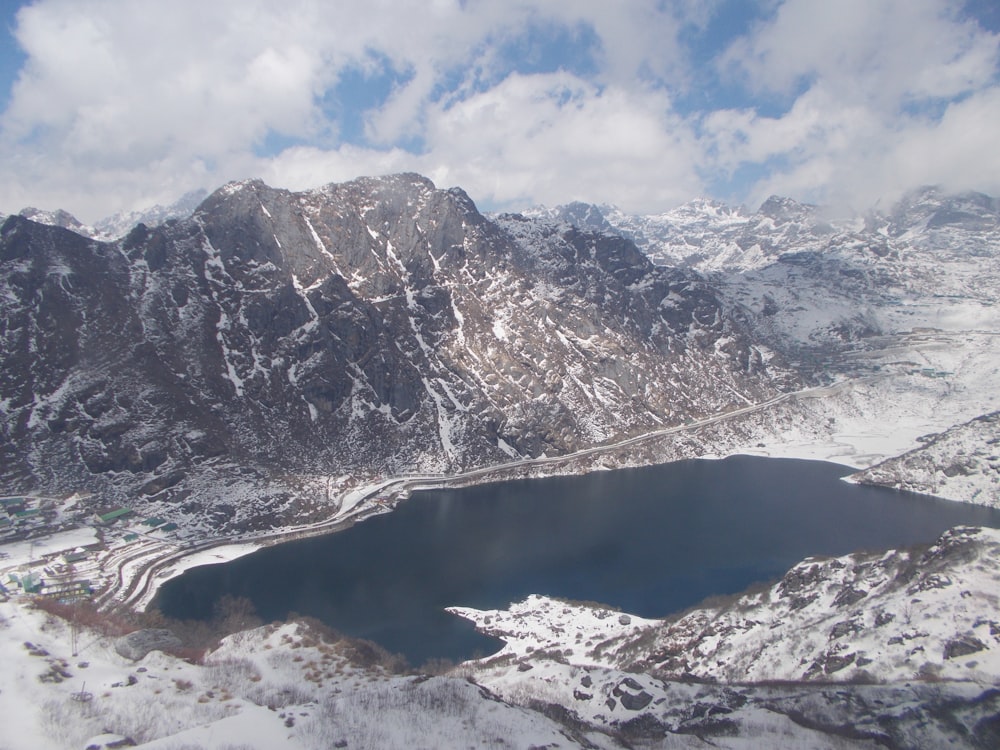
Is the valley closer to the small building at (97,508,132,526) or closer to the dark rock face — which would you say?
the dark rock face

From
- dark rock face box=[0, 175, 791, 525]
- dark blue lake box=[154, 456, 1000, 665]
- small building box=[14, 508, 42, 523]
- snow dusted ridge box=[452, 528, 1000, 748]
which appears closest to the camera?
snow dusted ridge box=[452, 528, 1000, 748]

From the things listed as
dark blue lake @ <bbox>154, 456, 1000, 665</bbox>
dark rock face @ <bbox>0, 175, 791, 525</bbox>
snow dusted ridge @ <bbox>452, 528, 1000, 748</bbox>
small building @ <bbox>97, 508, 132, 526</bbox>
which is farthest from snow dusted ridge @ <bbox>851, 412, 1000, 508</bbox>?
small building @ <bbox>97, 508, 132, 526</bbox>

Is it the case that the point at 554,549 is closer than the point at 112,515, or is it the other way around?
the point at 554,549

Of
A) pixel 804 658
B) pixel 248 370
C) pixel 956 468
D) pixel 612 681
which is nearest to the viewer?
pixel 612 681

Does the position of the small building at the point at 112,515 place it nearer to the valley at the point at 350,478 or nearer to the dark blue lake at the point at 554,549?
the valley at the point at 350,478

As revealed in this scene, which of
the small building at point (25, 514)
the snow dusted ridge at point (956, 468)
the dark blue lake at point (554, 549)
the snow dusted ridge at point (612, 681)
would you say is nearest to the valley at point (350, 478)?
the snow dusted ridge at point (612, 681)

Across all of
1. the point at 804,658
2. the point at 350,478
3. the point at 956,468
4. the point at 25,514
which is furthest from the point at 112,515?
the point at 956,468

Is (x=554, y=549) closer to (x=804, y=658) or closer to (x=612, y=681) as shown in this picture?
(x=612, y=681)

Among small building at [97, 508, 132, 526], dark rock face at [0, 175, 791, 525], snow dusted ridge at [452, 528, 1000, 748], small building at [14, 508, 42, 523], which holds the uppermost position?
dark rock face at [0, 175, 791, 525]
